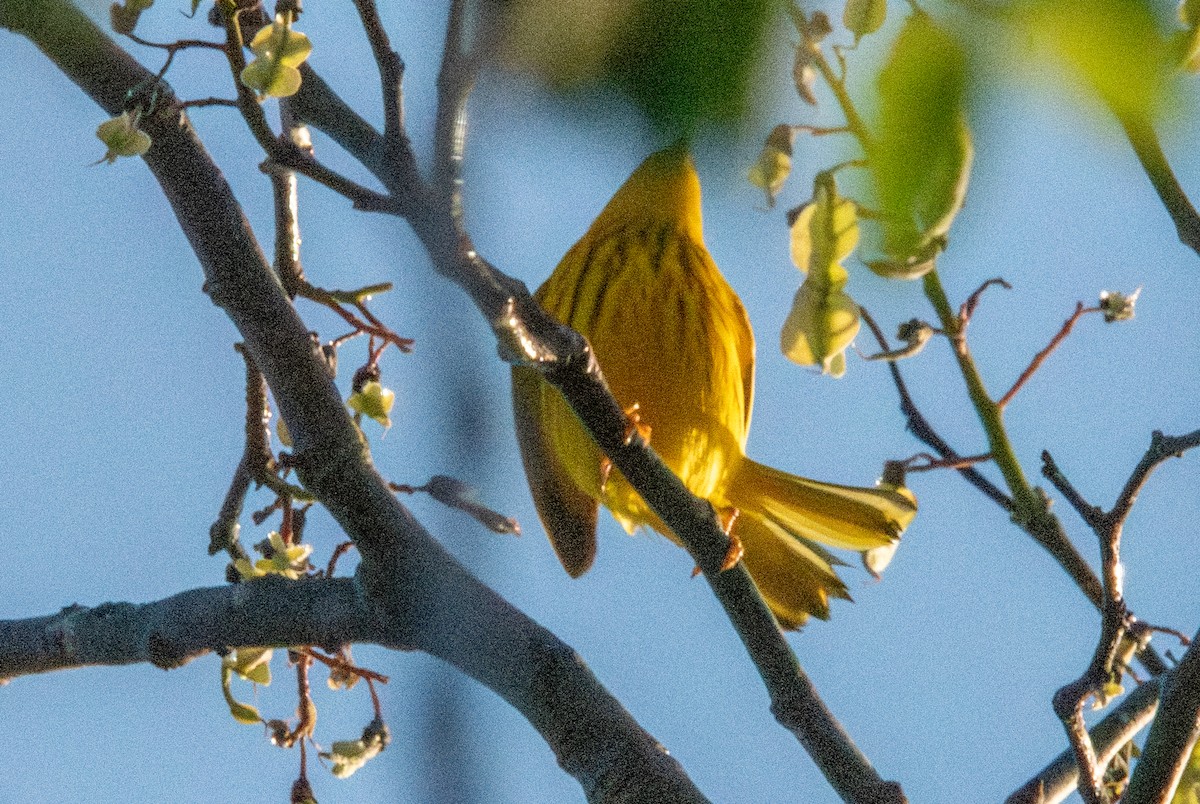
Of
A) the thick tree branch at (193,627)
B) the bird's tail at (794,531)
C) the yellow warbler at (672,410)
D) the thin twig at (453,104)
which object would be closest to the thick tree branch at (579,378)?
the thin twig at (453,104)

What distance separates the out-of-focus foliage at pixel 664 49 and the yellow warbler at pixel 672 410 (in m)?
2.73

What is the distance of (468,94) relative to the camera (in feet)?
2.76

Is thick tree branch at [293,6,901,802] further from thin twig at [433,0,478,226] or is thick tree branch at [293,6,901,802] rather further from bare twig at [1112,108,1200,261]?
bare twig at [1112,108,1200,261]

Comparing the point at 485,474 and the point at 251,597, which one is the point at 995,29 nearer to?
the point at 485,474

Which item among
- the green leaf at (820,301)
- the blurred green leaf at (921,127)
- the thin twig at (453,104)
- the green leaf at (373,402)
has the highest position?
the green leaf at (373,402)

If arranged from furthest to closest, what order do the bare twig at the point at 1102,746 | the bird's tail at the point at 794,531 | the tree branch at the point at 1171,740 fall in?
the bird's tail at the point at 794,531
the bare twig at the point at 1102,746
the tree branch at the point at 1171,740

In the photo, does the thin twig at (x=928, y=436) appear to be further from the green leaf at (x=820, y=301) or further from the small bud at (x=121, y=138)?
the small bud at (x=121, y=138)

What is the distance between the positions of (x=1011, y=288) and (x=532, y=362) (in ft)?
3.43

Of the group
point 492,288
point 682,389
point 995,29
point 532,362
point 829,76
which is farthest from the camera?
point 682,389

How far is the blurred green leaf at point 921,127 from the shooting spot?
750mm

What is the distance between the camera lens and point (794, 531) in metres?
4.04

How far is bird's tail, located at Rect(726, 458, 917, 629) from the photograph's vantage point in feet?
12.5

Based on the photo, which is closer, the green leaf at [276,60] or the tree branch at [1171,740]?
the green leaf at [276,60]

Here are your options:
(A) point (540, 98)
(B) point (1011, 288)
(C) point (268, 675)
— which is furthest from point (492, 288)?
(C) point (268, 675)
